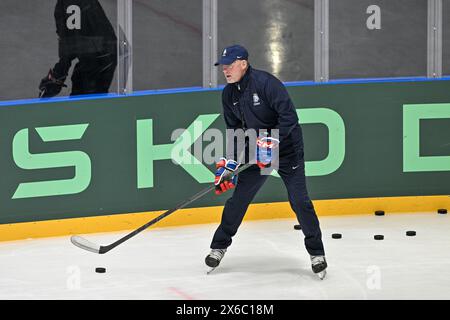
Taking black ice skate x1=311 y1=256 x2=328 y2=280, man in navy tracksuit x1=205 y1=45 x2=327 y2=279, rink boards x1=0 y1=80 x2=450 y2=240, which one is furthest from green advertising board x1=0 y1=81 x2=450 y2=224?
black ice skate x1=311 y1=256 x2=328 y2=280

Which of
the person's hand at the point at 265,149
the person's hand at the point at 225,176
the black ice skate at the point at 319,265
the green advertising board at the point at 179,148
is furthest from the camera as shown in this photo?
the green advertising board at the point at 179,148

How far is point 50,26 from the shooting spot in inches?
427

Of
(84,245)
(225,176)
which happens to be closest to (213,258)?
(225,176)

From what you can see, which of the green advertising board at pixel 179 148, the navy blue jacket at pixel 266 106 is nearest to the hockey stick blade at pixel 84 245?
the green advertising board at pixel 179 148

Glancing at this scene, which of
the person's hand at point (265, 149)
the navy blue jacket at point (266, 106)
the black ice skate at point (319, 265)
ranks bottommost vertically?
the black ice skate at point (319, 265)

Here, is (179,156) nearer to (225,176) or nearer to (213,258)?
(213,258)

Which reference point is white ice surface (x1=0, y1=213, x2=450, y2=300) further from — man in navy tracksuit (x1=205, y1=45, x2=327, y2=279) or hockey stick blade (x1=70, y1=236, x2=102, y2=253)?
man in navy tracksuit (x1=205, y1=45, x2=327, y2=279)

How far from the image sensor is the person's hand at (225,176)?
9.34m

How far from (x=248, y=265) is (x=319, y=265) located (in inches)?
29.4

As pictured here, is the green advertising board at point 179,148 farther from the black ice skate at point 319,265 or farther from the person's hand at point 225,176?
the black ice skate at point 319,265

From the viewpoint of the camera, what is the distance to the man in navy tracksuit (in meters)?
9.23

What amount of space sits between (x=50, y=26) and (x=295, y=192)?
269 centimetres

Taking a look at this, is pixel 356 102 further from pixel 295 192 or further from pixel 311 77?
pixel 295 192
